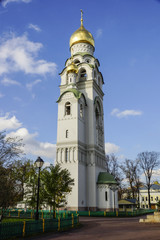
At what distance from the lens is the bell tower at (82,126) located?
33.6m

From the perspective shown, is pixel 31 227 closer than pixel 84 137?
Yes

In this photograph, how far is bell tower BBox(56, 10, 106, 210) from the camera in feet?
110

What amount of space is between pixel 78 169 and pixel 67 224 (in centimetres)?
1715

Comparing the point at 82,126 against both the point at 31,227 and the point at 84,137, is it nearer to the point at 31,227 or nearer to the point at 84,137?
the point at 84,137

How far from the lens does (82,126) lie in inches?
1483

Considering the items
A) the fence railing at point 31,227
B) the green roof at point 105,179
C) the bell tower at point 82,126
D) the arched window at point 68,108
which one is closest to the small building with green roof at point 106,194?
the green roof at point 105,179

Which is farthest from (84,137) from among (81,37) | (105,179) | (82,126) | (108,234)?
(108,234)

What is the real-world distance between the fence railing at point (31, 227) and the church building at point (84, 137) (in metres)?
15.2

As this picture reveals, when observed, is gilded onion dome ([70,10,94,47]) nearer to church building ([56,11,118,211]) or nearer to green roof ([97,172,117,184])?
church building ([56,11,118,211])

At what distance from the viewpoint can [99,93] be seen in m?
44.4

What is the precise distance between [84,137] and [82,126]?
1.98 metres

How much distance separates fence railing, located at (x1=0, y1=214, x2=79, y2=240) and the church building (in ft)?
50.0

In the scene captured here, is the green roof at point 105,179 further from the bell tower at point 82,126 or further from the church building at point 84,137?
the bell tower at point 82,126

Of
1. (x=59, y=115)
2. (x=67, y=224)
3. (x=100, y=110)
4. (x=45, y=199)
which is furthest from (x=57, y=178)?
(x=100, y=110)
